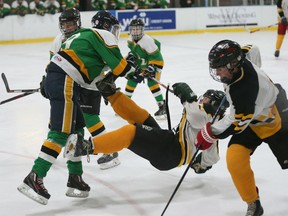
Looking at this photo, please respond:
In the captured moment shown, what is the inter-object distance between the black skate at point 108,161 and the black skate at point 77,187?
1.78 feet

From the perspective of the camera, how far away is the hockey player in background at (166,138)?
280 centimetres

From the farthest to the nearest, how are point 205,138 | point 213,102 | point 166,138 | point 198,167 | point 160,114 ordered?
1. point 160,114
2. point 198,167
3. point 213,102
4. point 166,138
5. point 205,138

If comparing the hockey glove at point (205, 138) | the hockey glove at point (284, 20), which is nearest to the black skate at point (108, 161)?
the hockey glove at point (205, 138)

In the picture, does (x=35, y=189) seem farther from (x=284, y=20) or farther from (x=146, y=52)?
(x=284, y=20)

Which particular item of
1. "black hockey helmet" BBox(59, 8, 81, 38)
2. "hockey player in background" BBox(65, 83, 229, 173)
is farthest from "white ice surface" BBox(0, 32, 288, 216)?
"black hockey helmet" BBox(59, 8, 81, 38)

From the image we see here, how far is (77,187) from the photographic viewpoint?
10.3ft

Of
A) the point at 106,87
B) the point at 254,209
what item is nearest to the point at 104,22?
the point at 106,87

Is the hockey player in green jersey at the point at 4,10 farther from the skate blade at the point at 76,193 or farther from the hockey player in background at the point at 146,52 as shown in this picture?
the skate blade at the point at 76,193

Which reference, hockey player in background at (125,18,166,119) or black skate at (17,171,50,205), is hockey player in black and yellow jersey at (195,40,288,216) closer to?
black skate at (17,171,50,205)

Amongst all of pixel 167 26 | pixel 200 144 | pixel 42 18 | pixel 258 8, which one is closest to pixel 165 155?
pixel 200 144

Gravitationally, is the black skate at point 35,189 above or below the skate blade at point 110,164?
above

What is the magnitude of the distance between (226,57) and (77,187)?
3.84ft

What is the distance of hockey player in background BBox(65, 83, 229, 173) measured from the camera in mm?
2801

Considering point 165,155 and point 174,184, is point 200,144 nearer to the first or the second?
point 165,155
